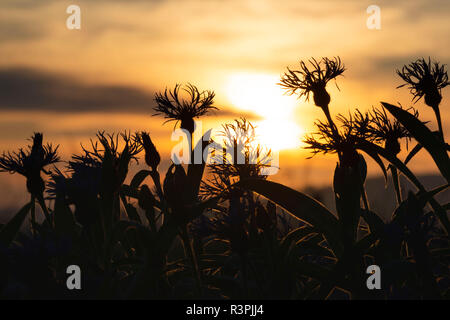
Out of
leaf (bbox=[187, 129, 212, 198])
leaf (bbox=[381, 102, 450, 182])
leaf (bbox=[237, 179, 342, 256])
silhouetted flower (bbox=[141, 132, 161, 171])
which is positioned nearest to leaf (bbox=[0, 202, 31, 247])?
silhouetted flower (bbox=[141, 132, 161, 171])

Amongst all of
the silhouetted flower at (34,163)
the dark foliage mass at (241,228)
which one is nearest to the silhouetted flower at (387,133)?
the dark foliage mass at (241,228)

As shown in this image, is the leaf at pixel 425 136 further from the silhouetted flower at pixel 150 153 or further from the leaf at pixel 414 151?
the silhouetted flower at pixel 150 153

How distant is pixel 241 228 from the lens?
8.68 feet

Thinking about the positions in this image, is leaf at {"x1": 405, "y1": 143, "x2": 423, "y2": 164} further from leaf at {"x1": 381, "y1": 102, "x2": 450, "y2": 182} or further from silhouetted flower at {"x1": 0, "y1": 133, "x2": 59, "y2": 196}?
silhouetted flower at {"x1": 0, "y1": 133, "x2": 59, "y2": 196}

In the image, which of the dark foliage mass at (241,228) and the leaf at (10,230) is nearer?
the dark foliage mass at (241,228)

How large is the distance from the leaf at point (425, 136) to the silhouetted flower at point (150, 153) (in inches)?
63.5

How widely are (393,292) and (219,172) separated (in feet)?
4.17

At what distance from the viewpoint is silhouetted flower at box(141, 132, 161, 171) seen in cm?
399

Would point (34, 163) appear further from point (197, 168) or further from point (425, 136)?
point (425, 136)

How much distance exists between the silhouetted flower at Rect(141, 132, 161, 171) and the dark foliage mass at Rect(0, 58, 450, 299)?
76 millimetres

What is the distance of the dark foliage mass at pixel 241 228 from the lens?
9.07ft

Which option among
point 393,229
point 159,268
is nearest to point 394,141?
point 393,229
